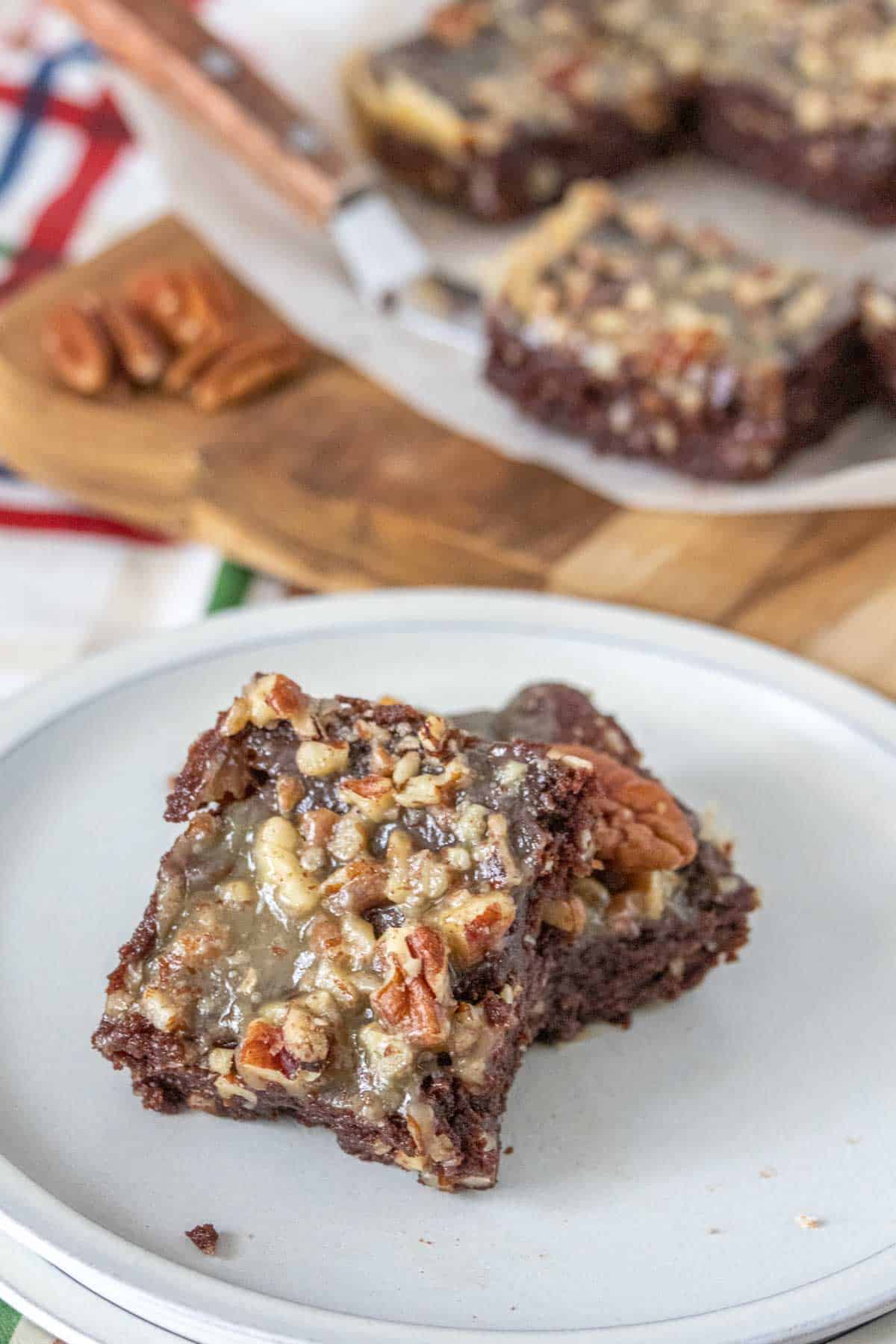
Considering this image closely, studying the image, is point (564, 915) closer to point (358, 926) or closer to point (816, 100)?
point (358, 926)

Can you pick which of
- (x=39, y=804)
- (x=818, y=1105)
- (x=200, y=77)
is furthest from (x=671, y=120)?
(x=818, y=1105)

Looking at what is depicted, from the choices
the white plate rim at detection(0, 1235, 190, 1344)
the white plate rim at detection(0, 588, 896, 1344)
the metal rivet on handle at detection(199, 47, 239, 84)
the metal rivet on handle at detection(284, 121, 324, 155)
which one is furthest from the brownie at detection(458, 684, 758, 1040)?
the metal rivet on handle at detection(199, 47, 239, 84)

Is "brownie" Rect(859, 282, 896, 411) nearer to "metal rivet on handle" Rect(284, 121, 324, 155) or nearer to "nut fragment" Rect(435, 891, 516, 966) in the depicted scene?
"metal rivet on handle" Rect(284, 121, 324, 155)

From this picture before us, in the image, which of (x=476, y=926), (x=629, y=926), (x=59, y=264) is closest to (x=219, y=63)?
(x=59, y=264)

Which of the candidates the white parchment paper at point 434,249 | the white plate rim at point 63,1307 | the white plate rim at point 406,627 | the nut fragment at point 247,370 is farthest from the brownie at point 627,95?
the white plate rim at point 63,1307

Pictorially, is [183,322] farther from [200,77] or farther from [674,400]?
[674,400]

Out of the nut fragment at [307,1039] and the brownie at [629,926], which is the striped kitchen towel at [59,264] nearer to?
the brownie at [629,926]

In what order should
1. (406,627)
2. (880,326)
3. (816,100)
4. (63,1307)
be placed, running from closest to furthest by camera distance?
Answer: (63,1307)
(406,627)
(880,326)
(816,100)
